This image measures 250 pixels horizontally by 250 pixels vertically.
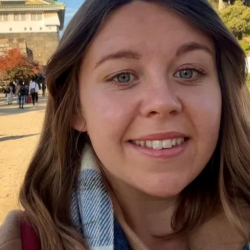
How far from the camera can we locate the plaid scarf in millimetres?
1362

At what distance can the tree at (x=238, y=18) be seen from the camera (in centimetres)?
2278

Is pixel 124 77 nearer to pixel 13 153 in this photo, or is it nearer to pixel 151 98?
pixel 151 98

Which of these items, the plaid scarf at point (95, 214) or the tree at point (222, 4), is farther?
the tree at point (222, 4)

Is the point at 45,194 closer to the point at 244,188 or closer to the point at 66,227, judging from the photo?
the point at 66,227

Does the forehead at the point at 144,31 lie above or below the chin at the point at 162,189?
above

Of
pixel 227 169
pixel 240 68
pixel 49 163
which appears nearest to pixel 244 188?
pixel 227 169

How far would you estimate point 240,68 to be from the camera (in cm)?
169

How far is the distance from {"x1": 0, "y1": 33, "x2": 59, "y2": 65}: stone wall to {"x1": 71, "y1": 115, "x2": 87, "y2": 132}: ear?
149ft

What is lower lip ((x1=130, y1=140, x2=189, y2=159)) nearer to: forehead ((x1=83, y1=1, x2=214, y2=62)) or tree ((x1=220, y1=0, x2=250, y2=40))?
forehead ((x1=83, y1=1, x2=214, y2=62))

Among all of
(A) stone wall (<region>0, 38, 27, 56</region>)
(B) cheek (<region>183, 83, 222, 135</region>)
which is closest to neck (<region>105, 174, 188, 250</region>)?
(B) cheek (<region>183, 83, 222, 135</region>)

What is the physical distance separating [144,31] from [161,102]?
248mm

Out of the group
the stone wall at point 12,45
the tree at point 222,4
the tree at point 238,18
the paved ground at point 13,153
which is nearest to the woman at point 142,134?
the paved ground at point 13,153

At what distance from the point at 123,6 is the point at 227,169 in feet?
2.22

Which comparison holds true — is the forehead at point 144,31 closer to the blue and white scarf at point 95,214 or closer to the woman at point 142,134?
the woman at point 142,134
